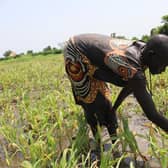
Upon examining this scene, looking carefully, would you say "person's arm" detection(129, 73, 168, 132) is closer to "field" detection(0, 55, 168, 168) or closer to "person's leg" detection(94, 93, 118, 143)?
"field" detection(0, 55, 168, 168)

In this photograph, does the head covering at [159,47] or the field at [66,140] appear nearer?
the head covering at [159,47]

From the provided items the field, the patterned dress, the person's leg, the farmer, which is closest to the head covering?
the farmer

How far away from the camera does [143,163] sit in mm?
2625

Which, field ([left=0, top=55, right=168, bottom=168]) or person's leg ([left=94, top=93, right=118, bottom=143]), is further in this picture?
person's leg ([left=94, top=93, right=118, bottom=143])

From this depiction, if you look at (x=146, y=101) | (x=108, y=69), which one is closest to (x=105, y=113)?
(x=108, y=69)

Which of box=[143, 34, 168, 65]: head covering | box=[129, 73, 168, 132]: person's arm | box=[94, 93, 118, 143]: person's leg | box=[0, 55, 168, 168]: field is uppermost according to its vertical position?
box=[143, 34, 168, 65]: head covering

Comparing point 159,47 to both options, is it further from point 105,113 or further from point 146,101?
point 105,113

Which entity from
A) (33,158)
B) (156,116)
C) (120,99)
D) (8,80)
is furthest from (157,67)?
(8,80)

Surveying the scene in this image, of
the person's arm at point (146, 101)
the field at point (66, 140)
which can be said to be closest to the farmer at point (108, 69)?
the person's arm at point (146, 101)

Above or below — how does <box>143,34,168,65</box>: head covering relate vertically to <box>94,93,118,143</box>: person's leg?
above

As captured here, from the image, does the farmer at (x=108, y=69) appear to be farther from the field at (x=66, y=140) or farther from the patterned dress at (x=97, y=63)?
the field at (x=66, y=140)

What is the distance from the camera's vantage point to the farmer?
236 centimetres

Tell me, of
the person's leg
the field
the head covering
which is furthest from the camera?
the person's leg

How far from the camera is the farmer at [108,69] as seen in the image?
236cm
